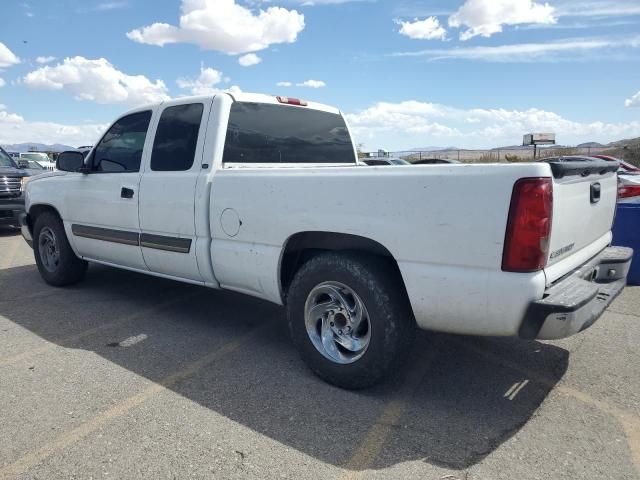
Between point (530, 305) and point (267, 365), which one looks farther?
point (267, 365)

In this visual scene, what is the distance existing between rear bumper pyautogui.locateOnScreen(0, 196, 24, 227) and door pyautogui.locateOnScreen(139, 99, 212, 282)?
752 centimetres

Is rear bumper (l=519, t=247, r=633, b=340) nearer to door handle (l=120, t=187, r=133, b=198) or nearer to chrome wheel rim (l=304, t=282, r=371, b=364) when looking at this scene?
chrome wheel rim (l=304, t=282, r=371, b=364)

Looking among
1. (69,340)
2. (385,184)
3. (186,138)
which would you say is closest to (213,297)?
(69,340)

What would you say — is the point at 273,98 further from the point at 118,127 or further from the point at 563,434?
the point at 563,434

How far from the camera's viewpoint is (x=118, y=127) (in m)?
5.19

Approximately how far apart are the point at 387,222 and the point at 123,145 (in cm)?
319

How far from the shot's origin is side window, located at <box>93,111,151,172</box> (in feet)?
15.9

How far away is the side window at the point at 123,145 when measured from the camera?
191 inches

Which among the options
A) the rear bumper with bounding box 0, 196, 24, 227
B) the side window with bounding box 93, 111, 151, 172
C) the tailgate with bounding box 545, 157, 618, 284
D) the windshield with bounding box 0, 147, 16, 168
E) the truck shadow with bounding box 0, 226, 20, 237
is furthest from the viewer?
the windshield with bounding box 0, 147, 16, 168

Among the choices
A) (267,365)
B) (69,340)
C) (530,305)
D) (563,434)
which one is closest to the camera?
(530,305)

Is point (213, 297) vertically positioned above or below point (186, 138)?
below

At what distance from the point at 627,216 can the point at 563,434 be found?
12.4ft

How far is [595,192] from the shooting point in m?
3.38

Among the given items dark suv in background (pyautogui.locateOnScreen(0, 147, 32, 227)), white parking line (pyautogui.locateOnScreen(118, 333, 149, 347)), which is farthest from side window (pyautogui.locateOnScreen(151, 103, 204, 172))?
dark suv in background (pyautogui.locateOnScreen(0, 147, 32, 227))
